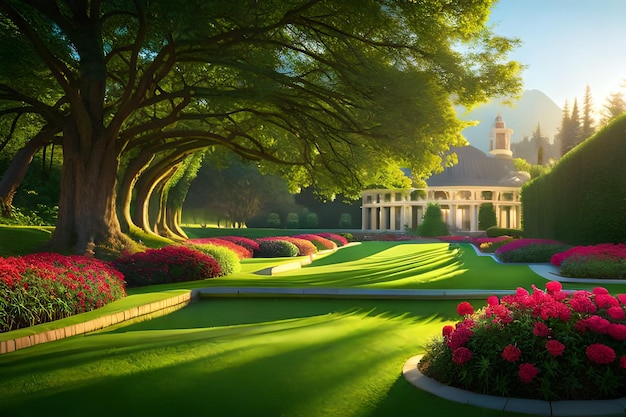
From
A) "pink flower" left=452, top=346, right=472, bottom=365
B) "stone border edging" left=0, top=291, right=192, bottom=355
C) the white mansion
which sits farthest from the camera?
the white mansion

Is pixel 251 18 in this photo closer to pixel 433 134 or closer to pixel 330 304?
pixel 433 134

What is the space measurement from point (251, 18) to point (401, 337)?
8.84 metres

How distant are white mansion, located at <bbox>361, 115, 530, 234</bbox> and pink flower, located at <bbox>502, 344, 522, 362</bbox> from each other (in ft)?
179

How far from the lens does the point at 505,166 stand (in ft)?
234

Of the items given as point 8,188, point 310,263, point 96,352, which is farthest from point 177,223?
point 96,352

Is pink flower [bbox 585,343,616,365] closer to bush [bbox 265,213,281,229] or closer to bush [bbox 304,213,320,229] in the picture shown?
bush [bbox 265,213,281,229]

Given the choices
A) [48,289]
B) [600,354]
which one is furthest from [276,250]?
[600,354]

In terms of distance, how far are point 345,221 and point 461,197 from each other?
1402 cm

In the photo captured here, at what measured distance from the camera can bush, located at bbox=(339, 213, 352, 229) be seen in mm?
65938

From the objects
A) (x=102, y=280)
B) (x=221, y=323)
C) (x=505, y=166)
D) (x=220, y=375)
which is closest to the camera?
(x=220, y=375)

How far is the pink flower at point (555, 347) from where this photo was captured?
4.35 meters

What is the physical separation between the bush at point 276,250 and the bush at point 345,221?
3865 cm

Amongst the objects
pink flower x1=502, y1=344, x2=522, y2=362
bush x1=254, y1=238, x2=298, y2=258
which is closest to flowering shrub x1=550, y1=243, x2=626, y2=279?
pink flower x1=502, y1=344, x2=522, y2=362

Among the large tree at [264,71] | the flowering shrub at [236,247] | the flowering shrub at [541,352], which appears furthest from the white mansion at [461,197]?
the flowering shrub at [541,352]
